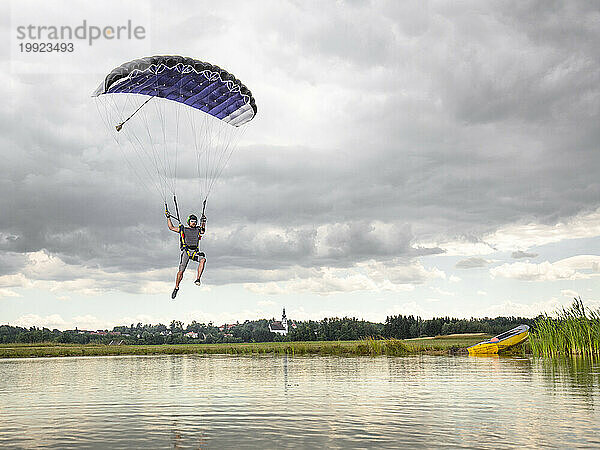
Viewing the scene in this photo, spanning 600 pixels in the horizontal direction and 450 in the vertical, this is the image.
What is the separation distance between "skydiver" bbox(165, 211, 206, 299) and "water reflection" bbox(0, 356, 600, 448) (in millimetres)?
4593

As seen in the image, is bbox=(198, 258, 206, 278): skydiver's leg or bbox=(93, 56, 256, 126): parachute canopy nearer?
bbox=(93, 56, 256, 126): parachute canopy

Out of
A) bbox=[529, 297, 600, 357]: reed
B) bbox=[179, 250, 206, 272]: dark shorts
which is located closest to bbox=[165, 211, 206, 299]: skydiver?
bbox=[179, 250, 206, 272]: dark shorts

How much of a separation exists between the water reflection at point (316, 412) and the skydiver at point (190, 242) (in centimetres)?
459

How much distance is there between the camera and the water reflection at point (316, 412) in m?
11.1

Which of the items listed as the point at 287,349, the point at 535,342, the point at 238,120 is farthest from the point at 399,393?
the point at 287,349

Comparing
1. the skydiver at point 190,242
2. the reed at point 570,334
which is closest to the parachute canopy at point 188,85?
the skydiver at point 190,242

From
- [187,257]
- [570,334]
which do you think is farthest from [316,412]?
[570,334]

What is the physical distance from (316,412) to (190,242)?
11.3 metres

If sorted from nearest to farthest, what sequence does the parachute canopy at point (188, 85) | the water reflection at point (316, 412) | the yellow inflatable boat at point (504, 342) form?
the water reflection at point (316, 412), the parachute canopy at point (188, 85), the yellow inflatable boat at point (504, 342)

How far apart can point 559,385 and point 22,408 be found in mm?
16512

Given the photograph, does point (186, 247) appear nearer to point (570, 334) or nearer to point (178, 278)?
point (178, 278)

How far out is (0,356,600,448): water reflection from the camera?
1109 cm

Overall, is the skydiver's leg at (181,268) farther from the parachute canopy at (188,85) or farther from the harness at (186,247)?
the parachute canopy at (188,85)

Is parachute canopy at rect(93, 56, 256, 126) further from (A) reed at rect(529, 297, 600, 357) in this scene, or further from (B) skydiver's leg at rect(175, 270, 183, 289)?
(A) reed at rect(529, 297, 600, 357)
